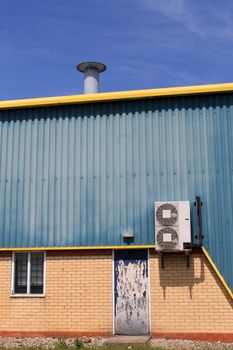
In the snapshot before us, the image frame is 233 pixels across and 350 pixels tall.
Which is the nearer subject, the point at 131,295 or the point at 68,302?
the point at 131,295

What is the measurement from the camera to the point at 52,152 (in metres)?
15.1

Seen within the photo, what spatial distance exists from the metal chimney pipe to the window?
592cm

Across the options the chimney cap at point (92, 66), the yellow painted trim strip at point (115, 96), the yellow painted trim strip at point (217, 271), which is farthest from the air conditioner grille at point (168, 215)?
the chimney cap at point (92, 66)

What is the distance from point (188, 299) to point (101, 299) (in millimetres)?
2366

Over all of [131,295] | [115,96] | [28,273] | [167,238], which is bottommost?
[131,295]

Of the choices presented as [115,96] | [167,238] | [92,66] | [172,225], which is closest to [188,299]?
[167,238]

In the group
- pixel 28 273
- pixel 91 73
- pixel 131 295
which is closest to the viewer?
pixel 131 295

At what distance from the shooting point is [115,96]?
14.8 m

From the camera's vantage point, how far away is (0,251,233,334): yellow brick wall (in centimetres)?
1345

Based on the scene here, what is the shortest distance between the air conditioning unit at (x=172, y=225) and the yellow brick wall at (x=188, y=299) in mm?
575

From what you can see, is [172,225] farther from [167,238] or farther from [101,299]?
[101,299]

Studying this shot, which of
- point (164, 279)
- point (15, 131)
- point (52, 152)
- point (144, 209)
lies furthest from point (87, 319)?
point (15, 131)

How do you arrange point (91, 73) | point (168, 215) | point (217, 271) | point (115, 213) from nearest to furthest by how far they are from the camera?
point (217, 271) < point (168, 215) < point (115, 213) < point (91, 73)

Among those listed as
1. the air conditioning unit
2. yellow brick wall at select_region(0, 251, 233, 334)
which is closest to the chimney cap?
the air conditioning unit
